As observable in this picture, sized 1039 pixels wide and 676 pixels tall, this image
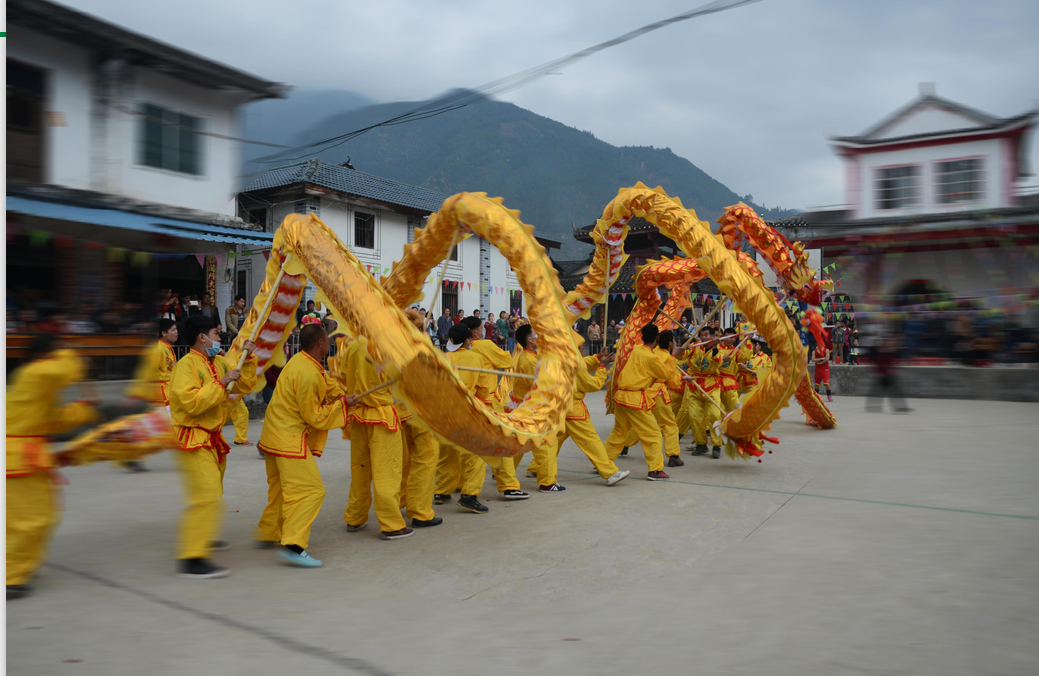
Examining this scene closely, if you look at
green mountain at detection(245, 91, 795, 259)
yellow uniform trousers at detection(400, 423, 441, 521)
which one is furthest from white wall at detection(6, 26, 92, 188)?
green mountain at detection(245, 91, 795, 259)

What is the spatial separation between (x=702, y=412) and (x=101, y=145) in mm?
6382

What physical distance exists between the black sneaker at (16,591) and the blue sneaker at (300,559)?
127 centimetres

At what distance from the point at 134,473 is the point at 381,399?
143 inches

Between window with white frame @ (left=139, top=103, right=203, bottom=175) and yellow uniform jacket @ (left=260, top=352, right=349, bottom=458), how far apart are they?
67.9 inches

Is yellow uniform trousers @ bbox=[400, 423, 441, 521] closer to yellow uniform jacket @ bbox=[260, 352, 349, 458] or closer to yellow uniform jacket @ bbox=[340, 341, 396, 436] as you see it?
yellow uniform jacket @ bbox=[340, 341, 396, 436]

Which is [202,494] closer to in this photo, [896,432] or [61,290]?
[61,290]

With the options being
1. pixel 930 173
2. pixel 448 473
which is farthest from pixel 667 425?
pixel 930 173

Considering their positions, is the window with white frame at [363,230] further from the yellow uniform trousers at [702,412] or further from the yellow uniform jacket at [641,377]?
the yellow uniform jacket at [641,377]

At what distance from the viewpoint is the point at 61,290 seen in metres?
6.27

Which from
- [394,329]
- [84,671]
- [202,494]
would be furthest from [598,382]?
[84,671]

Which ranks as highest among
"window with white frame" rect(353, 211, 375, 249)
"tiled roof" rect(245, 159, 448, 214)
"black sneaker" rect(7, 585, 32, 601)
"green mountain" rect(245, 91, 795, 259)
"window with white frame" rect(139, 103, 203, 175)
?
"green mountain" rect(245, 91, 795, 259)

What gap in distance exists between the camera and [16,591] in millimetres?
3461

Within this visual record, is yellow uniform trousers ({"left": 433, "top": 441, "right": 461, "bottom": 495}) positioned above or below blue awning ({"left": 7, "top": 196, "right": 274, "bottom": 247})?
below

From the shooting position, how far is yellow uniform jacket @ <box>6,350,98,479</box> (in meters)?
3.43
